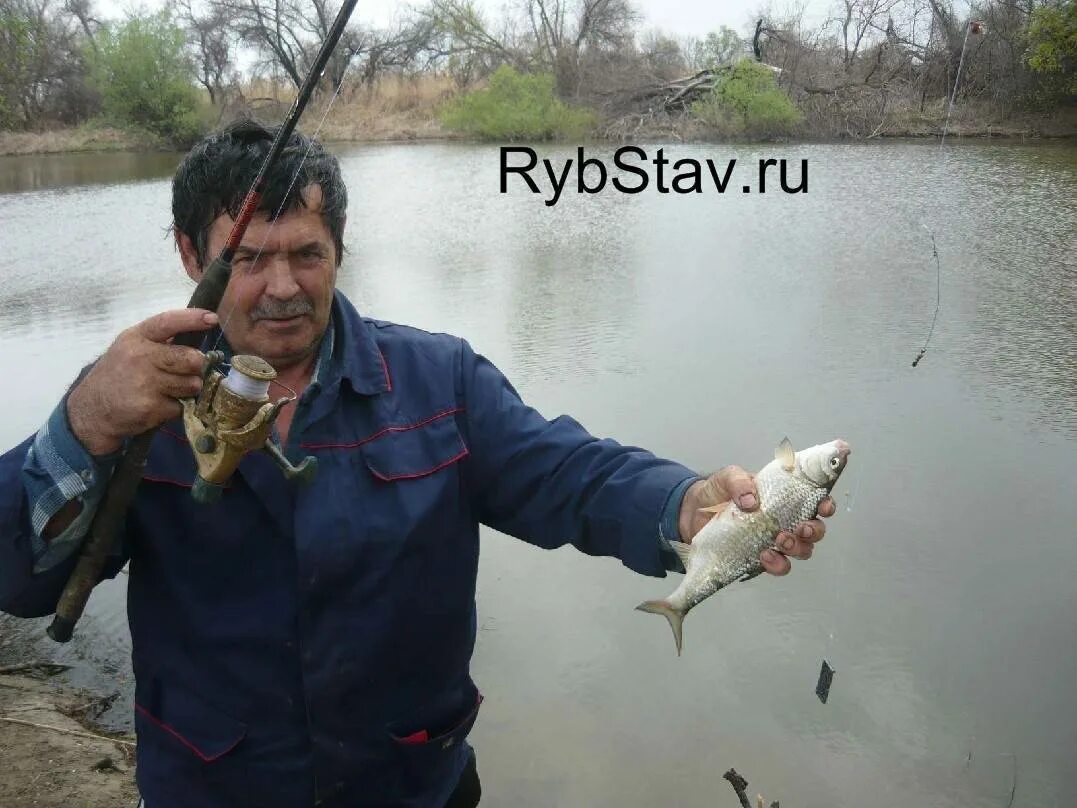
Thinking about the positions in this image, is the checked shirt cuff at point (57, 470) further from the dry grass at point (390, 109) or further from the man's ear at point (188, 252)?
the dry grass at point (390, 109)

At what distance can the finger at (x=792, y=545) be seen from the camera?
2.00m

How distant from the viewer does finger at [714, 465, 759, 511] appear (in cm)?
197

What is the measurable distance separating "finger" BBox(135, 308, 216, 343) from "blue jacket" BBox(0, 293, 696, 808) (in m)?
0.33

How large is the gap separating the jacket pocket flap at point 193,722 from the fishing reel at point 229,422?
57cm

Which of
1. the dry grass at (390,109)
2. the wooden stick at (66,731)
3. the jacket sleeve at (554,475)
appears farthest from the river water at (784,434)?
the dry grass at (390,109)

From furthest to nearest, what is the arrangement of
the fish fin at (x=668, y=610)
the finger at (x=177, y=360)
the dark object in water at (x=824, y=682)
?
the dark object in water at (x=824, y=682) < the fish fin at (x=668, y=610) < the finger at (x=177, y=360)

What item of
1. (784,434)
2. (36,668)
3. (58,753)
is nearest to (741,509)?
(58,753)

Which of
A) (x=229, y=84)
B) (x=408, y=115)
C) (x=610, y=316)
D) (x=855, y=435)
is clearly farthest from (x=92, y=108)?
(x=855, y=435)

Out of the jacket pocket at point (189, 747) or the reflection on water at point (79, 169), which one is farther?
the reflection on water at point (79, 169)

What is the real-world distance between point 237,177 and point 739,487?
54.5 inches

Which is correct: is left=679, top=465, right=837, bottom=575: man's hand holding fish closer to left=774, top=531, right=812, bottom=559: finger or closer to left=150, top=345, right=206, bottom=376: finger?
left=774, top=531, right=812, bottom=559: finger

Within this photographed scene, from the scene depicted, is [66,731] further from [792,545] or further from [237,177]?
[792,545]

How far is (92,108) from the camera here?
1549 inches

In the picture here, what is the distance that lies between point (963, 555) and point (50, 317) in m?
Answer: 9.28
